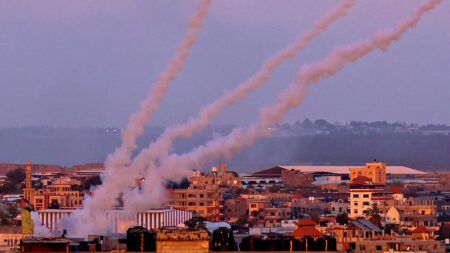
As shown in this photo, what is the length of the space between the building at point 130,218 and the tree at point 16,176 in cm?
5966

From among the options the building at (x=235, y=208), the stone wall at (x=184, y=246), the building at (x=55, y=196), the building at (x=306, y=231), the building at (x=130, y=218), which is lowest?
the stone wall at (x=184, y=246)

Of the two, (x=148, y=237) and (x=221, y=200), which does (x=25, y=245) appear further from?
(x=221, y=200)

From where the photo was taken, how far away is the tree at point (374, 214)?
384 ft

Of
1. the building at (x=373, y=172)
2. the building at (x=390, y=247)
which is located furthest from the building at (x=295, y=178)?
the building at (x=390, y=247)

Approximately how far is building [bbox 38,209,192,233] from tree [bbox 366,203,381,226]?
1040cm

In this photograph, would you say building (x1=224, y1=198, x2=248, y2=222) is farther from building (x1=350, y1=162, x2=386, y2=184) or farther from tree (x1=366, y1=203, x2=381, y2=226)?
building (x1=350, y1=162, x2=386, y2=184)

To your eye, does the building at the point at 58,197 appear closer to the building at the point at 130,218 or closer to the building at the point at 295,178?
the building at the point at 130,218

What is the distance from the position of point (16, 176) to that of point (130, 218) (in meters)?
86.5

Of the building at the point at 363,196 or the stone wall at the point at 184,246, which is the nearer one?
the stone wall at the point at 184,246

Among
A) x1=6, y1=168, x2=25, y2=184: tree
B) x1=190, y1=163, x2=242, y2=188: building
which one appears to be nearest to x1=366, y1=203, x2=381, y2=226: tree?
x1=190, y1=163, x2=242, y2=188: building

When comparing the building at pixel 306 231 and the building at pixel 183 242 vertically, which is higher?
the building at pixel 306 231

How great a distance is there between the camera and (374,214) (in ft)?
408

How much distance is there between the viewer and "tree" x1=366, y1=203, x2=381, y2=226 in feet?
384

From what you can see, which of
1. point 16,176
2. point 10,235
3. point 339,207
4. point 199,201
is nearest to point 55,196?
point 199,201
